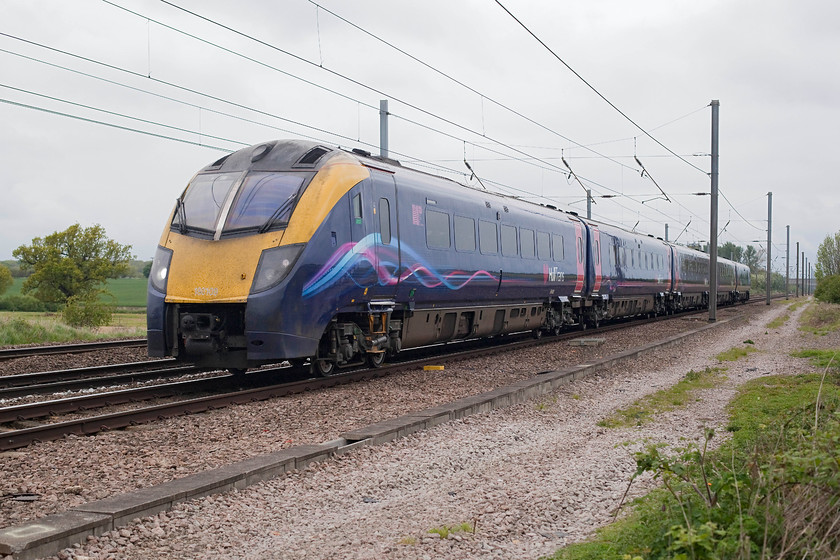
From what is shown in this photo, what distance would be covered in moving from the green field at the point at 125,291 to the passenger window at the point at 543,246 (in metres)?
38.0

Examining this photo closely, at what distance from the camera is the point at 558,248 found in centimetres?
2092

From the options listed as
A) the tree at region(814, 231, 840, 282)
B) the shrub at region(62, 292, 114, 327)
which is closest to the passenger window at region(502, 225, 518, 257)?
the shrub at region(62, 292, 114, 327)

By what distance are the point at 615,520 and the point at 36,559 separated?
3369 millimetres

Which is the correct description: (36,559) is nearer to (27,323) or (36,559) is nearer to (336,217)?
(336,217)

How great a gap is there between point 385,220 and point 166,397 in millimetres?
4342

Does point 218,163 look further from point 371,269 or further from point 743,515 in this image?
point 743,515

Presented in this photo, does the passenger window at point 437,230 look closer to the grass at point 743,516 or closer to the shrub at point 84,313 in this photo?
the grass at point 743,516

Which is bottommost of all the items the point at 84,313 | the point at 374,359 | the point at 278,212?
the point at 374,359

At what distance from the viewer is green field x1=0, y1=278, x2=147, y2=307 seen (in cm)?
5797

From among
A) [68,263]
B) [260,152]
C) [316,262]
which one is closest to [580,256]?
[260,152]

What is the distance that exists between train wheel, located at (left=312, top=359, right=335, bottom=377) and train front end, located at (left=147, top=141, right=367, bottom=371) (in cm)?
103

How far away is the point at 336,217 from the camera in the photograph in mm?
11016

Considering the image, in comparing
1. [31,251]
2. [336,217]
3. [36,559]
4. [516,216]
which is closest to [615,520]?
A: [36,559]

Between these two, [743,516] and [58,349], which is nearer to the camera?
[743,516]
